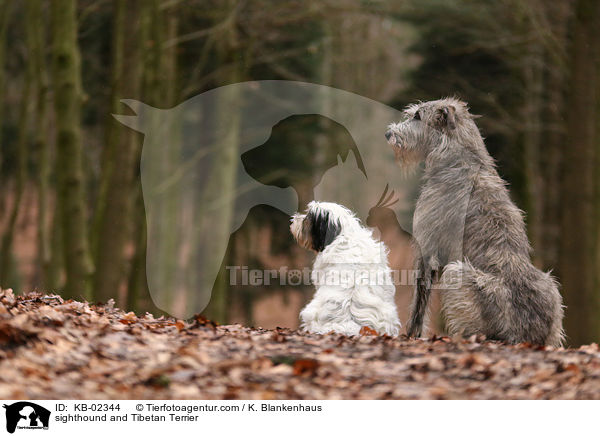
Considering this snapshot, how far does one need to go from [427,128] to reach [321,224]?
1581mm

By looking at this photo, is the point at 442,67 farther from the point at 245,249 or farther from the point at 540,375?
the point at 540,375

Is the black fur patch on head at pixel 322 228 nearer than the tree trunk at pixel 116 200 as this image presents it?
Yes

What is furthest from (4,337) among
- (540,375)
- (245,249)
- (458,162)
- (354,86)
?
(354,86)

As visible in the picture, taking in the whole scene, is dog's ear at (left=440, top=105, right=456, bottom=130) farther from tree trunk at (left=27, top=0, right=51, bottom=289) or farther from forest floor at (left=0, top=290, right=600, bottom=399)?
tree trunk at (left=27, top=0, right=51, bottom=289)

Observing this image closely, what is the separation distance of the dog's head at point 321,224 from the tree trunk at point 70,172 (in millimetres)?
3923

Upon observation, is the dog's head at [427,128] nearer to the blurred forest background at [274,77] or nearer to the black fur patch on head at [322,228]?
the black fur patch on head at [322,228]

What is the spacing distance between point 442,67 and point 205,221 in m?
7.12

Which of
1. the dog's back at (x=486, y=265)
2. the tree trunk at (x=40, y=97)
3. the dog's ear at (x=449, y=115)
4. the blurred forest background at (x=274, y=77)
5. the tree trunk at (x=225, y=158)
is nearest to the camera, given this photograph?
the dog's back at (x=486, y=265)

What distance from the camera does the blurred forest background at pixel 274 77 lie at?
37.6 ft

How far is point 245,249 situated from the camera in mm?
22500

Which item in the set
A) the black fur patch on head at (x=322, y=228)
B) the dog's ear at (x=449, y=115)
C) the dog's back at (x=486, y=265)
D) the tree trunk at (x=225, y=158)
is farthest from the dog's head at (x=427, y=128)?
the tree trunk at (x=225, y=158)
